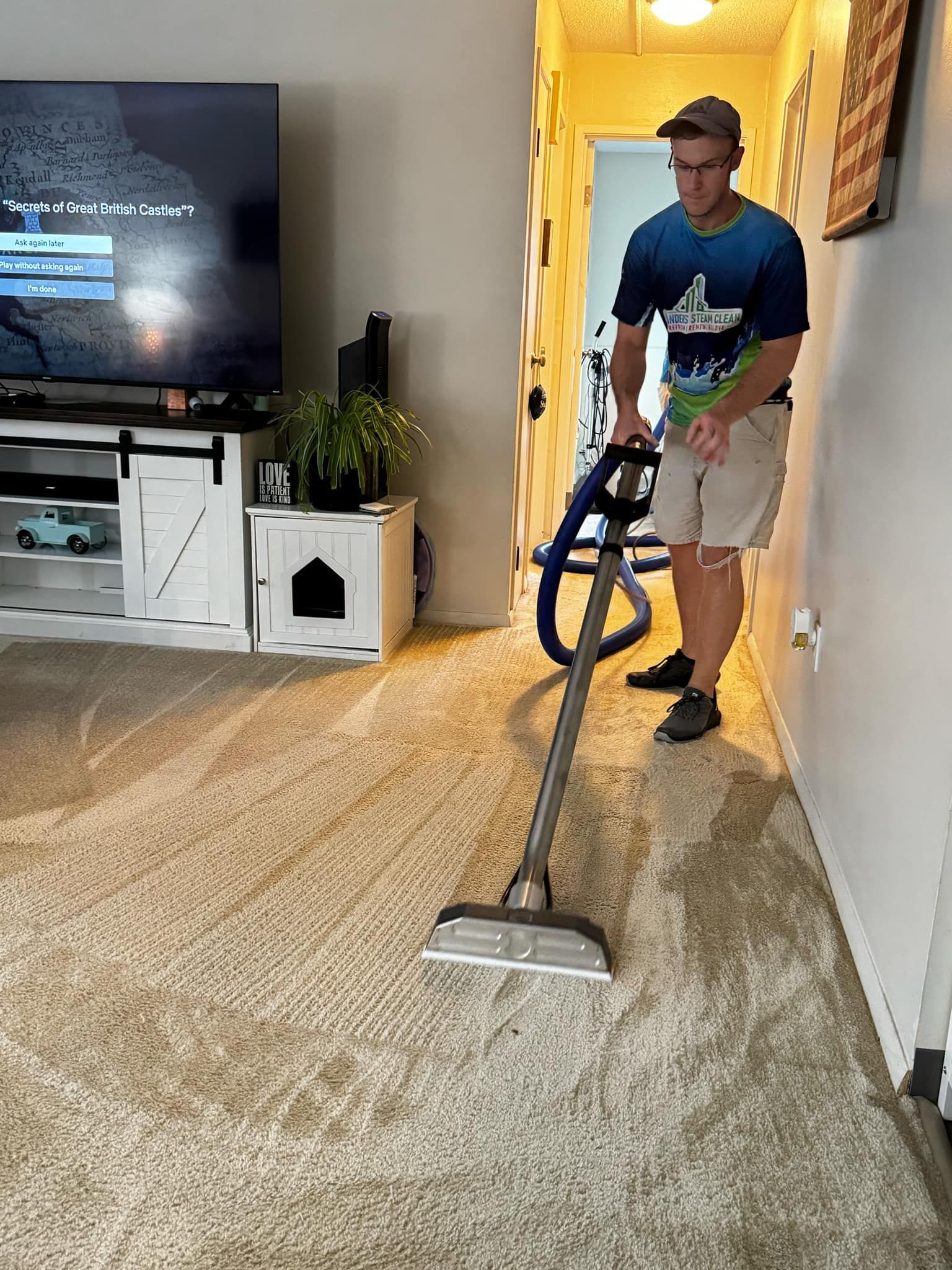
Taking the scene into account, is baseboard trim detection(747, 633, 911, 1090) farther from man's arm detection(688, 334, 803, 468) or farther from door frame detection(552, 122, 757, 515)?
door frame detection(552, 122, 757, 515)

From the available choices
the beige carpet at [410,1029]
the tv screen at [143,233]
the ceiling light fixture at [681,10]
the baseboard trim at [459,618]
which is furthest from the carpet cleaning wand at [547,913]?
the ceiling light fixture at [681,10]

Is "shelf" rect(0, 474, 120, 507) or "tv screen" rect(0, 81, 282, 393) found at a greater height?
"tv screen" rect(0, 81, 282, 393)

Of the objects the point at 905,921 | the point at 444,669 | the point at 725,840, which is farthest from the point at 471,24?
the point at 905,921

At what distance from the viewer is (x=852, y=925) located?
5.87 ft

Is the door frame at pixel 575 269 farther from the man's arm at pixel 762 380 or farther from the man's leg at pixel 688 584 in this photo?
the man's arm at pixel 762 380

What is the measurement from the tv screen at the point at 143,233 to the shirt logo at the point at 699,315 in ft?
4.67

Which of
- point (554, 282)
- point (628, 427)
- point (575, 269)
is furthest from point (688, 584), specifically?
point (575, 269)

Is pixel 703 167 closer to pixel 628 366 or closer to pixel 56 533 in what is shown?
pixel 628 366

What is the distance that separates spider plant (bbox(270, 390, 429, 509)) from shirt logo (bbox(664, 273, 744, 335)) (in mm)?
1021

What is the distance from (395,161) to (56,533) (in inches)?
65.6

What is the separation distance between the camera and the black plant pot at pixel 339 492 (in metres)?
3.21

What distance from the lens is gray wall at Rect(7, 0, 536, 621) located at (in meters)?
3.34

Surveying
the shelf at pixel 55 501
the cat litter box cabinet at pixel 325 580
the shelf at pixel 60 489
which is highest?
the shelf at pixel 60 489

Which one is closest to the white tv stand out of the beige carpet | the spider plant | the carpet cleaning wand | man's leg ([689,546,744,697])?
the spider plant
